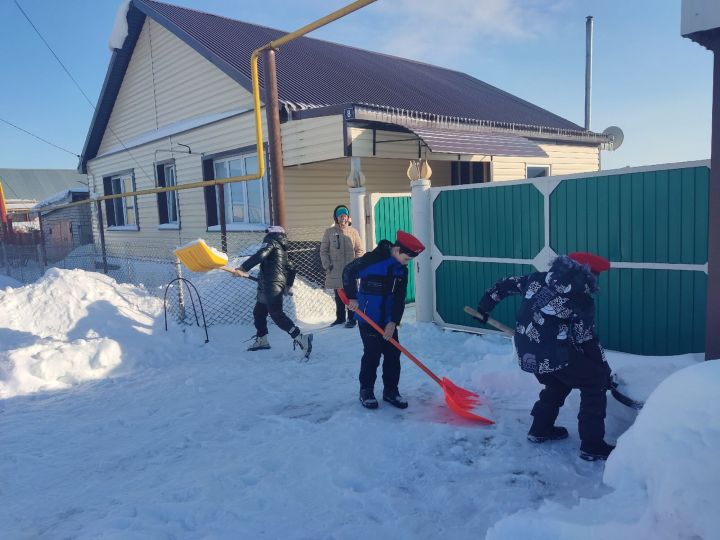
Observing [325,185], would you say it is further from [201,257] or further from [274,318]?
[201,257]

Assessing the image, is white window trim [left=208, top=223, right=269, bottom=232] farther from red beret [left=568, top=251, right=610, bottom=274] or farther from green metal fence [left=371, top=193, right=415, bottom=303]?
red beret [left=568, top=251, right=610, bottom=274]

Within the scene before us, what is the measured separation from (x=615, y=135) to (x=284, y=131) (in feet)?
34.7

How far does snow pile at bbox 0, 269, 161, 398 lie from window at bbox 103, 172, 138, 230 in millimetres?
8036

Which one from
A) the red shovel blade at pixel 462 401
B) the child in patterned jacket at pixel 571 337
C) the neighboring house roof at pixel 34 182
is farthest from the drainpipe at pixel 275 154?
the neighboring house roof at pixel 34 182

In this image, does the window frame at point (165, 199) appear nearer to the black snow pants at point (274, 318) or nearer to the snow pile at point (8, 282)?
the snow pile at point (8, 282)

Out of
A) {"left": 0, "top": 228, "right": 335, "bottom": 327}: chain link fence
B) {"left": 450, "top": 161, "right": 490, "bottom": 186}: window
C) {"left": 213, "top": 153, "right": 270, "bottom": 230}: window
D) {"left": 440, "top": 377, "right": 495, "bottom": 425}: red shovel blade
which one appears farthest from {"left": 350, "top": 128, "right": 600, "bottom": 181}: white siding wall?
{"left": 440, "top": 377, "right": 495, "bottom": 425}: red shovel blade

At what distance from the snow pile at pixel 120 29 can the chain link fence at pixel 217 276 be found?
517 centimetres

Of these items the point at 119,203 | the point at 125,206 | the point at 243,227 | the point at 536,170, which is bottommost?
the point at 243,227

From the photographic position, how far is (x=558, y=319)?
11.0 ft

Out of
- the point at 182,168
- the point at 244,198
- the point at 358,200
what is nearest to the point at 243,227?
the point at 244,198

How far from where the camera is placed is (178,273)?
7164 millimetres

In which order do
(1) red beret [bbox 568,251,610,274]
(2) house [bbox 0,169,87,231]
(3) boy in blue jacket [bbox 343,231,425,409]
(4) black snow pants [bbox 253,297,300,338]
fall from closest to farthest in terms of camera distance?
(1) red beret [bbox 568,251,610,274] → (3) boy in blue jacket [bbox 343,231,425,409] → (4) black snow pants [bbox 253,297,300,338] → (2) house [bbox 0,169,87,231]

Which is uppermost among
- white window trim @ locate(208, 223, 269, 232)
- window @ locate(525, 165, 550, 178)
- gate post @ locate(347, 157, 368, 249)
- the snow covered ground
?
window @ locate(525, 165, 550, 178)

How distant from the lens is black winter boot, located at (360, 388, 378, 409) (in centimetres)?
449
